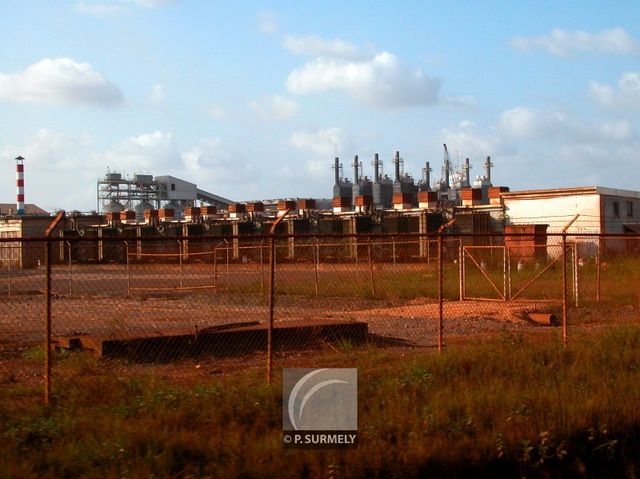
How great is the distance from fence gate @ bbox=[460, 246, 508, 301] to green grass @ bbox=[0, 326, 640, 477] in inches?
385

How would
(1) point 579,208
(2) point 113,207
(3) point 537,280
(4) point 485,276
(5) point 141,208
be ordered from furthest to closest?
1. (5) point 141,208
2. (2) point 113,207
3. (1) point 579,208
4. (3) point 537,280
5. (4) point 485,276

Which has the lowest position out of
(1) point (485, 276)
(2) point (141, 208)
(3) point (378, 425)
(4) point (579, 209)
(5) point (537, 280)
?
(3) point (378, 425)

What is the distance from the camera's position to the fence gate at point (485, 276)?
1919 centimetres

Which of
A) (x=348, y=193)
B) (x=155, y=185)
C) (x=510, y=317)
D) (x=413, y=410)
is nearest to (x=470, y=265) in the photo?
(x=510, y=317)

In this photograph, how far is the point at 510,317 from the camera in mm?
17094

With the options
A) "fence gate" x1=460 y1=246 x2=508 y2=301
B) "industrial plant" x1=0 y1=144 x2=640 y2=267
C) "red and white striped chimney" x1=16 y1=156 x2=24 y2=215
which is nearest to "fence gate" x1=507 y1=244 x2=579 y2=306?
"fence gate" x1=460 y1=246 x2=508 y2=301

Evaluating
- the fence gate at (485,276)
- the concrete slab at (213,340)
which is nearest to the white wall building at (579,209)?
the fence gate at (485,276)

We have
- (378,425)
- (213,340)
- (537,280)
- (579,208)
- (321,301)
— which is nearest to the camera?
(378,425)

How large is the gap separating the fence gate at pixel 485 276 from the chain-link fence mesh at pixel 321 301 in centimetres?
4

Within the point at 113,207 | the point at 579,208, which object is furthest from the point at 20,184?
the point at 579,208

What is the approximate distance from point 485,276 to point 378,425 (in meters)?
13.0

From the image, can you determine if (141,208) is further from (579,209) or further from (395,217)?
(579,209)

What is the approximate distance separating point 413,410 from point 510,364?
2497mm

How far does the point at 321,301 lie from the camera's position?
2264cm
